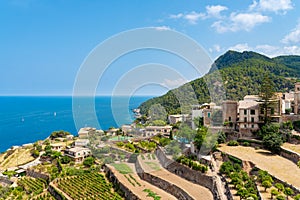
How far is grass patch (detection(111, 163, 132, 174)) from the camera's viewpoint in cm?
1262

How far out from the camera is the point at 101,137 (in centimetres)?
1725

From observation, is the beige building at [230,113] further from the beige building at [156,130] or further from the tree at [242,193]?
the tree at [242,193]

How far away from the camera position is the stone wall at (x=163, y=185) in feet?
31.3

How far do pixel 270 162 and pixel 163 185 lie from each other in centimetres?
426

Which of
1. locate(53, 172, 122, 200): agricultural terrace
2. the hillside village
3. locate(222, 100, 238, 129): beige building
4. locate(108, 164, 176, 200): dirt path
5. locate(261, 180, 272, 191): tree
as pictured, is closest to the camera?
locate(261, 180, 272, 191): tree

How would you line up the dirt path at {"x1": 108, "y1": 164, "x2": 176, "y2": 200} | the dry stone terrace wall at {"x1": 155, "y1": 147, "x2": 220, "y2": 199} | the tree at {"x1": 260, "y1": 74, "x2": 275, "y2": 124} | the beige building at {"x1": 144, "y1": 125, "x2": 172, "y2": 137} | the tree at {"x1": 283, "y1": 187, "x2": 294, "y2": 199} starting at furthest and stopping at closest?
1. the beige building at {"x1": 144, "y1": 125, "x2": 172, "y2": 137}
2. the tree at {"x1": 260, "y1": 74, "x2": 275, "y2": 124}
3. the dirt path at {"x1": 108, "y1": 164, "x2": 176, "y2": 200}
4. the dry stone terrace wall at {"x1": 155, "y1": 147, "x2": 220, "y2": 199}
5. the tree at {"x1": 283, "y1": 187, "x2": 294, "y2": 199}

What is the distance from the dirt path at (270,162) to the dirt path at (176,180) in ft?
7.28

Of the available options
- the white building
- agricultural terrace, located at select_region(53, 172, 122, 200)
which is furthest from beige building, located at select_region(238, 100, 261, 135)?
the white building

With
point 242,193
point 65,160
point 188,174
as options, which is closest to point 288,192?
point 242,193

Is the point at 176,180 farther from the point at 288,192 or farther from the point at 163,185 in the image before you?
the point at 288,192

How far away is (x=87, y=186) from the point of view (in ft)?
39.4

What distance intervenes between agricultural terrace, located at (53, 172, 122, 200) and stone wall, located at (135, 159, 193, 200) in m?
1.45

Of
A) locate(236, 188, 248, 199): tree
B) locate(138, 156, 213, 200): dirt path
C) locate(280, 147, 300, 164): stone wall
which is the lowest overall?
locate(138, 156, 213, 200): dirt path

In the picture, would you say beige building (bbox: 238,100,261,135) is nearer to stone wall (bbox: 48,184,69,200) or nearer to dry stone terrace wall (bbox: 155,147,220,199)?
dry stone terrace wall (bbox: 155,147,220,199)
